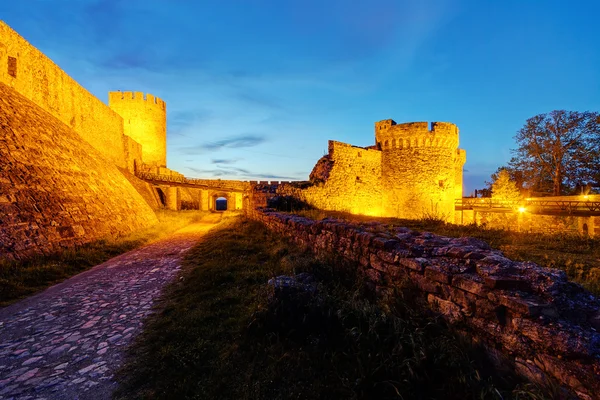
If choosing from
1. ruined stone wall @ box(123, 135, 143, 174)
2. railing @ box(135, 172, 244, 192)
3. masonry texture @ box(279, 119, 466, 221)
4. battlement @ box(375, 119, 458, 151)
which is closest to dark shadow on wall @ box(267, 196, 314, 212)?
masonry texture @ box(279, 119, 466, 221)

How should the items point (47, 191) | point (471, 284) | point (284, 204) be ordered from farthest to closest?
point (284, 204), point (47, 191), point (471, 284)

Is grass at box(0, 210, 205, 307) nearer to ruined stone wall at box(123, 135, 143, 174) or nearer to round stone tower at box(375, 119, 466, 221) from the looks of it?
round stone tower at box(375, 119, 466, 221)

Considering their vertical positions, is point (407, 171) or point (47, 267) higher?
point (407, 171)

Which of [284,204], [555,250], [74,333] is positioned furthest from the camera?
[284,204]

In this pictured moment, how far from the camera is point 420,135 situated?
21109 millimetres

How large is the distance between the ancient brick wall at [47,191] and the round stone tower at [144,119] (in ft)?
79.3

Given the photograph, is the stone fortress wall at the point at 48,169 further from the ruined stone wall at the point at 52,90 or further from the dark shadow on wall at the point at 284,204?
the dark shadow on wall at the point at 284,204

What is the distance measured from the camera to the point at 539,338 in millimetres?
2061

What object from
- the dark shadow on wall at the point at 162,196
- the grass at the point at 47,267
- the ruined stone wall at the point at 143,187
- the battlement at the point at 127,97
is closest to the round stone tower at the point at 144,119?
the battlement at the point at 127,97

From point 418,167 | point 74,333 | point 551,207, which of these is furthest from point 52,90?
point 551,207

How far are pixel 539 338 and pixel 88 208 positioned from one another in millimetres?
13038

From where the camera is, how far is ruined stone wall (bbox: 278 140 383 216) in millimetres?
16297

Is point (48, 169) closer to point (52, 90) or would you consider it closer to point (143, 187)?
point (52, 90)

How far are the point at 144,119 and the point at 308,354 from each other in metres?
43.0
